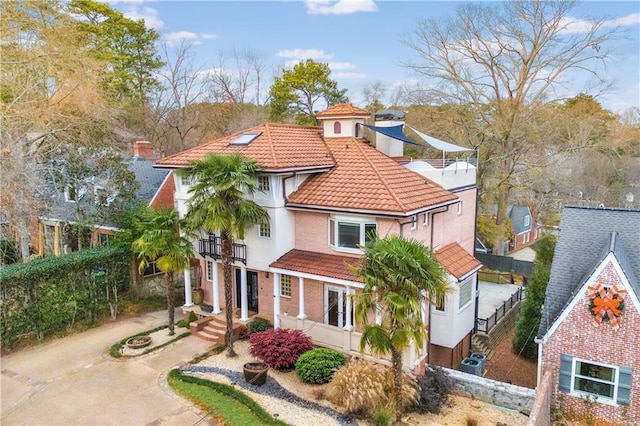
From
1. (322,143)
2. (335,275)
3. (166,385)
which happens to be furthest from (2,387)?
(322,143)

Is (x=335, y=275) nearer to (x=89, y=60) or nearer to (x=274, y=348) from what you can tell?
(x=274, y=348)

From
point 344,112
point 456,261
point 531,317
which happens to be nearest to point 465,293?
point 456,261

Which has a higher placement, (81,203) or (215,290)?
(81,203)

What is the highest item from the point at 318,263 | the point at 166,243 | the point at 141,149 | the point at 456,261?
the point at 141,149

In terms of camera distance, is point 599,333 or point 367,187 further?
point 367,187

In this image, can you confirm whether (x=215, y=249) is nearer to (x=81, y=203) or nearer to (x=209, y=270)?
(x=209, y=270)
